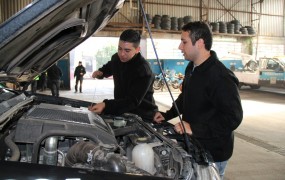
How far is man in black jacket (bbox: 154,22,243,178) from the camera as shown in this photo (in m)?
1.87

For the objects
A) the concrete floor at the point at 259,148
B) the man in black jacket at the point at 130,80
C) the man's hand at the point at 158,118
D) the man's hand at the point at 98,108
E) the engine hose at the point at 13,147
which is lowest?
the concrete floor at the point at 259,148

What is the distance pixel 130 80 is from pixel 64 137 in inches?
54.3

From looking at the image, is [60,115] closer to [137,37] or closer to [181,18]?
[137,37]

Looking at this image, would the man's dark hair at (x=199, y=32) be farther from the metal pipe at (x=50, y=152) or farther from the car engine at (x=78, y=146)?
the metal pipe at (x=50, y=152)

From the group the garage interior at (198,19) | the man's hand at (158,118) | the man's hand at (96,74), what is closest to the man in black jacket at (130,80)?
the man's hand at (158,118)

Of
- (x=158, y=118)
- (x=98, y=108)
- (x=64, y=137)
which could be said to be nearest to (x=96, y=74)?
(x=98, y=108)

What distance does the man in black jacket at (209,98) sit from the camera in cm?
187

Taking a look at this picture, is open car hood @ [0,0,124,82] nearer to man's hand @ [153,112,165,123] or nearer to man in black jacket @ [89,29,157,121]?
man in black jacket @ [89,29,157,121]

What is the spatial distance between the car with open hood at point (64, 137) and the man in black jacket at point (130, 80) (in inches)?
16.1

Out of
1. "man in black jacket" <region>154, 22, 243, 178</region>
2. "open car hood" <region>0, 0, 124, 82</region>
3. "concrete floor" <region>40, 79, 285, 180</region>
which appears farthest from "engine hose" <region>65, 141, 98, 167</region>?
"concrete floor" <region>40, 79, 285, 180</region>

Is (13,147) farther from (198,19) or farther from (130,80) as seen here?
(198,19)

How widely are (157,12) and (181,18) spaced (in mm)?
1382

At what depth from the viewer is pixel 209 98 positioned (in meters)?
1.96

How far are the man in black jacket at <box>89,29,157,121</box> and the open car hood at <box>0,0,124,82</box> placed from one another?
55 centimetres
